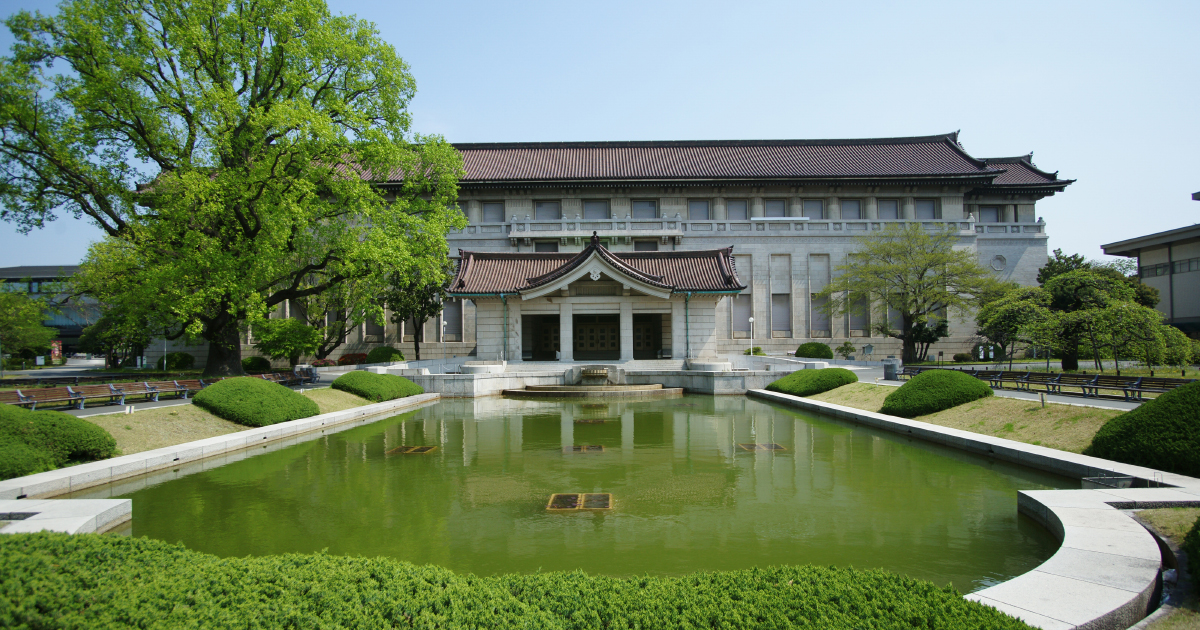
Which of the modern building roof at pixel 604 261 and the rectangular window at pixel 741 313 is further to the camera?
the rectangular window at pixel 741 313

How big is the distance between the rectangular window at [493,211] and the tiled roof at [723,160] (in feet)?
6.26

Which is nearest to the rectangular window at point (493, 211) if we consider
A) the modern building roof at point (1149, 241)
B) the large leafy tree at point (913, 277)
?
the large leafy tree at point (913, 277)

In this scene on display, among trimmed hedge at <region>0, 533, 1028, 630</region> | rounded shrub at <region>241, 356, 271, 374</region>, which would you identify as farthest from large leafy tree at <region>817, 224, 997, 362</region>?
rounded shrub at <region>241, 356, 271, 374</region>

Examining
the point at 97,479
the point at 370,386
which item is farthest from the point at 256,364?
the point at 97,479

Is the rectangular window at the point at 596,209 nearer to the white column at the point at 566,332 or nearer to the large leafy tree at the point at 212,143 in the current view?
the white column at the point at 566,332

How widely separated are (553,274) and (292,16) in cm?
1411

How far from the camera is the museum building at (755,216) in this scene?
40062mm

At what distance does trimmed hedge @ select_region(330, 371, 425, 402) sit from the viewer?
19062mm

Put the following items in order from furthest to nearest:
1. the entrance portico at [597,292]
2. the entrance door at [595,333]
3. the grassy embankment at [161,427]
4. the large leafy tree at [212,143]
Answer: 1. the entrance door at [595,333]
2. the entrance portico at [597,292]
3. the large leafy tree at [212,143]
4. the grassy embankment at [161,427]

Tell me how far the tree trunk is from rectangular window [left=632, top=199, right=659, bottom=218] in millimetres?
27322

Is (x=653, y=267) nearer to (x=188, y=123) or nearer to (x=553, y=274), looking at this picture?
(x=553, y=274)

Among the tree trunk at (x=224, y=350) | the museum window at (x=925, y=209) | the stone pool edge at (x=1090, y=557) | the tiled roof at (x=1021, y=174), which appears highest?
the tiled roof at (x=1021, y=174)

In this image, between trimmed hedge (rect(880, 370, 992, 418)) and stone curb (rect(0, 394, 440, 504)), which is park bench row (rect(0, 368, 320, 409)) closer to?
stone curb (rect(0, 394, 440, 504))

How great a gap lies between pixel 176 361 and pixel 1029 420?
139 feet
